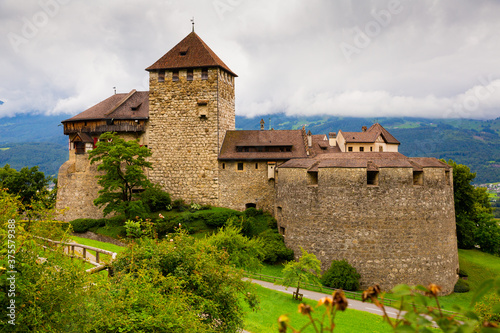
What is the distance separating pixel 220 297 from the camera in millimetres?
12867

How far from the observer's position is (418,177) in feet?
92.6

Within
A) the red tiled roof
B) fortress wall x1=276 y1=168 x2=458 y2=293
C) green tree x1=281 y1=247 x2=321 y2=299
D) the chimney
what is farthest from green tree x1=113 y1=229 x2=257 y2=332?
the chimney

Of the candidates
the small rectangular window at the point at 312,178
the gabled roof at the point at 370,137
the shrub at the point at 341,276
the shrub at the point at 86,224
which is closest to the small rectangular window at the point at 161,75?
the shrub at the point at 86,224

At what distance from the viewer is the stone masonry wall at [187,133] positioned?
3484 cm

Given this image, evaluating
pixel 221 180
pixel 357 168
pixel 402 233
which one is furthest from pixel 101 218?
pixel 402 233

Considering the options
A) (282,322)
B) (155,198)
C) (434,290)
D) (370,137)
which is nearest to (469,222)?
(370,137)

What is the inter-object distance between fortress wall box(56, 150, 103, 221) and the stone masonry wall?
5.68m

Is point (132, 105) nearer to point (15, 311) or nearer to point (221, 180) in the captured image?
point (221, 180)

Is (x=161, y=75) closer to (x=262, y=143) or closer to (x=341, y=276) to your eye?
(x=262, y=143)

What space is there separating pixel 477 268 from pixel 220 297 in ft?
98.8

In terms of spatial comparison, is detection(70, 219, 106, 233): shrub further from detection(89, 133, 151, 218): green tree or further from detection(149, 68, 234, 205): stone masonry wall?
detection(149, 68, 234, 205): stone masonry wall

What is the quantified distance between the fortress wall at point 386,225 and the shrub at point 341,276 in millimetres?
602

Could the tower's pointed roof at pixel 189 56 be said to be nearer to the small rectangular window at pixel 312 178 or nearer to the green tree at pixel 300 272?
the small rectangular window at pixel 312 178

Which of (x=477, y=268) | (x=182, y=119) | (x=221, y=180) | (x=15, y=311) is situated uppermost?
(x=182, y=119)
